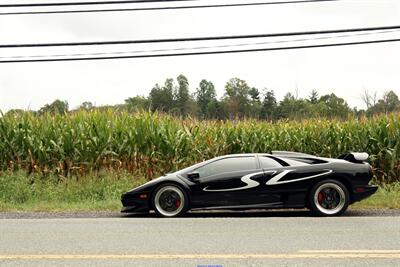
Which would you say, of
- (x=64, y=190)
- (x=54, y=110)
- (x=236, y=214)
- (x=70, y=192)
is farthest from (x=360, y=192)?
(x=54, y=110)

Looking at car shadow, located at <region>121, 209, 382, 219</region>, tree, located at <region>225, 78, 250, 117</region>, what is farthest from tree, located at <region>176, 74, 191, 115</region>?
car shadow, located at <region>121, 209, 382, 219</region>

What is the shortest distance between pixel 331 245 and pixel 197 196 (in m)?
3.57

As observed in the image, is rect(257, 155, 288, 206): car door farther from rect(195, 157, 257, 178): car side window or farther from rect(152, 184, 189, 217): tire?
rect(152, 184, 189, 217): tire

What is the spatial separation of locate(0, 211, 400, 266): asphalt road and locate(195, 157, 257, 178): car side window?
89 centimetres

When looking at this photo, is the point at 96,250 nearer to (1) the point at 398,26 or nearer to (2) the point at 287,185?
(2) the point at 287,185

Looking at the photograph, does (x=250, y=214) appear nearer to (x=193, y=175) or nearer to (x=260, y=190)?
(x=260, y=190)

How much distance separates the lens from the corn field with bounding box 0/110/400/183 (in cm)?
1411

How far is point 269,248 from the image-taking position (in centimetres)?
624

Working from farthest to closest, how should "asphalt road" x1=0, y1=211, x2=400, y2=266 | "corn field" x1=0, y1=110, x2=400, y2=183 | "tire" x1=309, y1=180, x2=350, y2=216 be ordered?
"corn field" x1=0, y1=110, x2=400, y2=183 → "tire" x1=309, y1=180, x2=350, y2=216 → "asphalt road" x1=0, y1=211, x2=400, y2=266

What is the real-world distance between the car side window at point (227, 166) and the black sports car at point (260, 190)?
51mm

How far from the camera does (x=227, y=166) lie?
9766mm

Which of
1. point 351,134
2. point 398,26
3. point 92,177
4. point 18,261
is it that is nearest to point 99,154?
point 92,177

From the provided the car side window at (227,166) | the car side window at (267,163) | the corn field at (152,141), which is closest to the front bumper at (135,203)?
the car side window at (227,166)

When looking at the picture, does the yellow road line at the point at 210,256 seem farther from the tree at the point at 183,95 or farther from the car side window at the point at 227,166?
the tree at the point at 183,95
